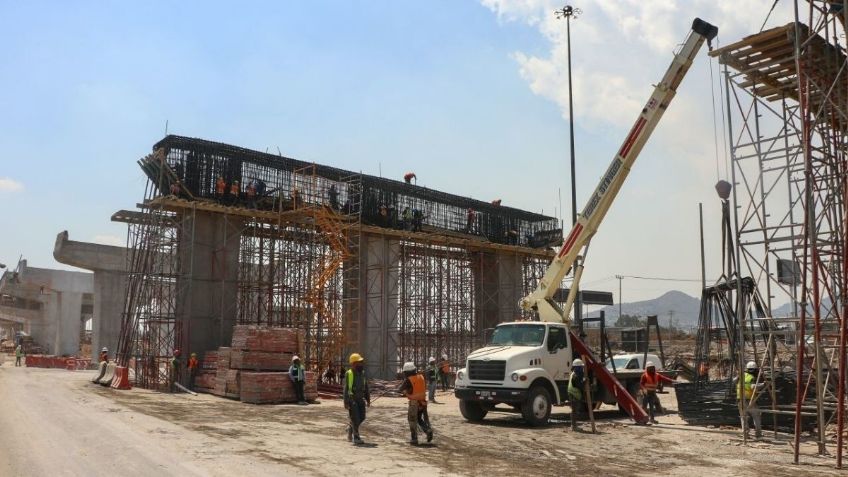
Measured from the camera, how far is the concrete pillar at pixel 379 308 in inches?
1314

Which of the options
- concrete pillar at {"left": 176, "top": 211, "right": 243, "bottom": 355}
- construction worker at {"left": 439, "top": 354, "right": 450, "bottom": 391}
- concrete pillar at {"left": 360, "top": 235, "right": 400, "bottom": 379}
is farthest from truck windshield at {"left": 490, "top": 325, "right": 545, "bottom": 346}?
concrete pillar at {"left": 360, "top": 235, "right": 400, "bottom": 379}

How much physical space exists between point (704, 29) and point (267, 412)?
1497 cm

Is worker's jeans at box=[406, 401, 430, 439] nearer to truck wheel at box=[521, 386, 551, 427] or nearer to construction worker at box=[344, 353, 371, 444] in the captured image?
construction worker at box=[344, 353, 371, 444]

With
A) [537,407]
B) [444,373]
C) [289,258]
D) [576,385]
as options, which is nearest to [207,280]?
[289,258]

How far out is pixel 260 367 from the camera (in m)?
22.7

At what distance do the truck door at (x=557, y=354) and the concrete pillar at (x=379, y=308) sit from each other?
16859 mm

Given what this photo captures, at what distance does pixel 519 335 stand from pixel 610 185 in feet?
15.5

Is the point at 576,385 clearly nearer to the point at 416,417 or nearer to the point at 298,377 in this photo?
the point at 416,417

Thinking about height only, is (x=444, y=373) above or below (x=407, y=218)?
below

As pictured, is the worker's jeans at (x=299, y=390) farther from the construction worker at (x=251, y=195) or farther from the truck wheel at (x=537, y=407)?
the construction worker at (x=251, y=195)

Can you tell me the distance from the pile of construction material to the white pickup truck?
729cm

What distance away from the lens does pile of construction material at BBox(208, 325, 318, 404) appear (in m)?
21.8

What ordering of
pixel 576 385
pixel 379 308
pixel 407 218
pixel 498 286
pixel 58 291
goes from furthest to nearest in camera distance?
pixel 58 291
pixel 498 286
pixel 407 218
pixel 379 308
pixel 576 385

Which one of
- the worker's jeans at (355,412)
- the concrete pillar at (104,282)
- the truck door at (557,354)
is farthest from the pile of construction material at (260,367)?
the concrete pillar at (104,282)
